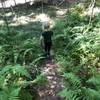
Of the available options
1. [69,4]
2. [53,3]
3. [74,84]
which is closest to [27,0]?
[53,3]

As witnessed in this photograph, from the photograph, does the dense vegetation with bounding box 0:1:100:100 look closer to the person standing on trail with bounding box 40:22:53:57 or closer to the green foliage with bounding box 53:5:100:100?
the green foliage with bounding box 53:5:100:100

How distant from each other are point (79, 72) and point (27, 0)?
9110 millimetres

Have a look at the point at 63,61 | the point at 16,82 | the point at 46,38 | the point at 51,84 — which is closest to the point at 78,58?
the point at 63,61

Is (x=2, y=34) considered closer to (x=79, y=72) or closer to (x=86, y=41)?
(x=86, y=41)

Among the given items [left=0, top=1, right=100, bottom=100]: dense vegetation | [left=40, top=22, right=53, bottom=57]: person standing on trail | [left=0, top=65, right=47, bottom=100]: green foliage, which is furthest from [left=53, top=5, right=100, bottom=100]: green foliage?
[left=0, top=65, right=47, bottom=100]: green foliage

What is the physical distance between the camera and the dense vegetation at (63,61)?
6.47 metres

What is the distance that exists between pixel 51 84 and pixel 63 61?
3.49 ft

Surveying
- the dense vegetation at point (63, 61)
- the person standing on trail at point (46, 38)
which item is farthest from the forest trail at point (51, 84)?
the person standing on trail at point (46, 38)

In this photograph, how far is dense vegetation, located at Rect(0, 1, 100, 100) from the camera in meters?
6.47

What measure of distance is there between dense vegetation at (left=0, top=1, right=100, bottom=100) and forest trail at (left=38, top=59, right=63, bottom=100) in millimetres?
176

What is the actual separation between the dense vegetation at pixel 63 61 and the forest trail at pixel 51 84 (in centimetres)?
18

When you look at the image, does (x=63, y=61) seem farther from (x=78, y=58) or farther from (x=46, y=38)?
(x=46, y=38)

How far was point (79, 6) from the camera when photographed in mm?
13336

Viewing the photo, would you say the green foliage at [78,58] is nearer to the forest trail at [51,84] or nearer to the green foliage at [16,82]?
the forest trail at [51,84]
